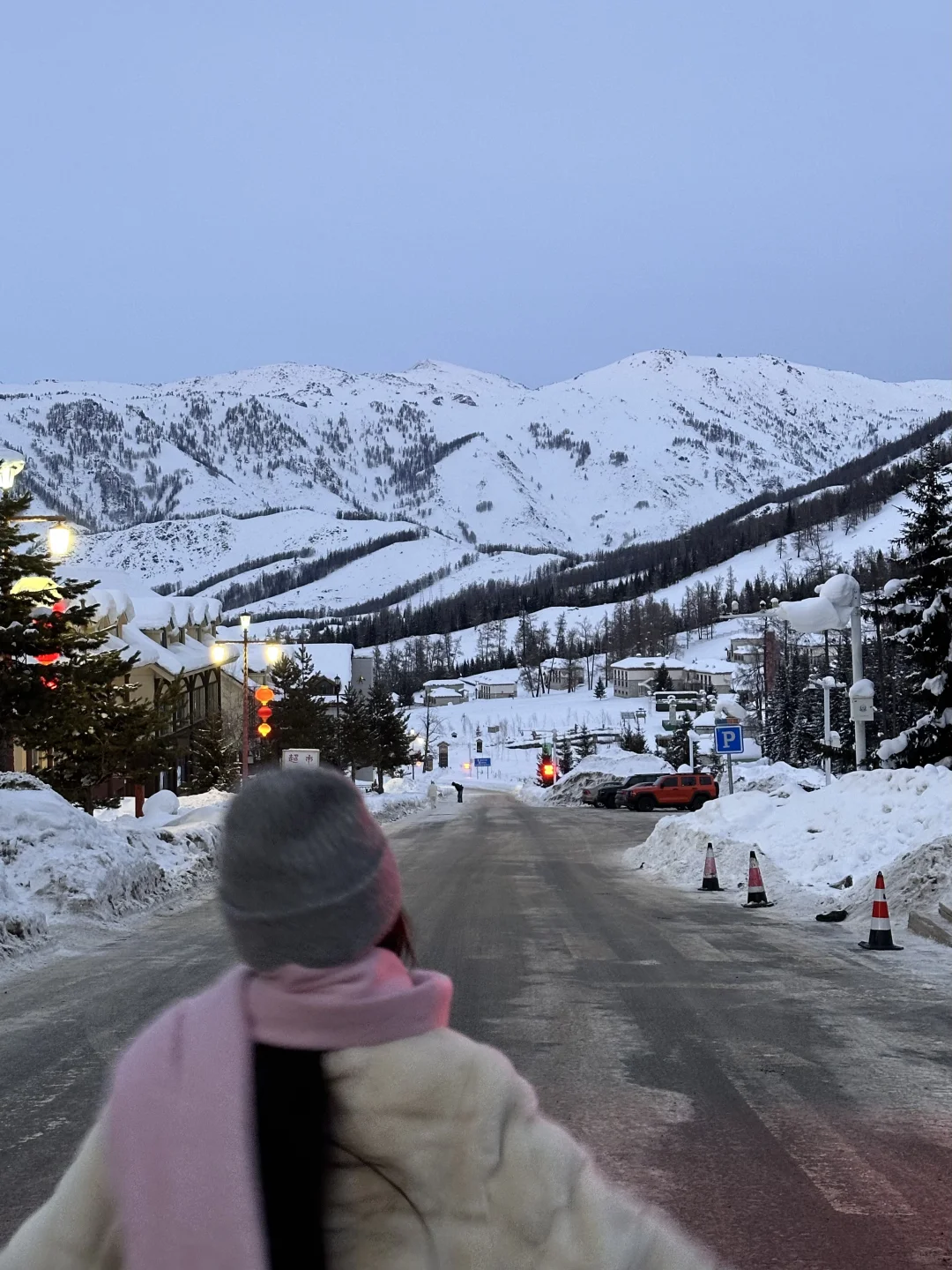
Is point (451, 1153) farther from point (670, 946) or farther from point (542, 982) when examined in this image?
point (670, 946)

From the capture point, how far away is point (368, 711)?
3319 inches

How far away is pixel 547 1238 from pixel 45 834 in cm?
1628

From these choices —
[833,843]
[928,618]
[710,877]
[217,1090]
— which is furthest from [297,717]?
[217,1090]

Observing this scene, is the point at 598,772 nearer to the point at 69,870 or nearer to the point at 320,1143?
the point at 69,870

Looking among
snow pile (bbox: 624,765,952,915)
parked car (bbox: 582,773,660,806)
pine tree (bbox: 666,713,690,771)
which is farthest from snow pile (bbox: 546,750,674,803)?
snow pile (bbox: 624,765,952,915)

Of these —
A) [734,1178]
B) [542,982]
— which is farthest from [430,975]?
[542,982]

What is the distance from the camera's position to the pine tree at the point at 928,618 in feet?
115

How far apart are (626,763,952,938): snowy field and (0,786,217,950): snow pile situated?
28.0 feet

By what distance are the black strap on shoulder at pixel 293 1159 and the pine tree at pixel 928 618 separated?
111 feet

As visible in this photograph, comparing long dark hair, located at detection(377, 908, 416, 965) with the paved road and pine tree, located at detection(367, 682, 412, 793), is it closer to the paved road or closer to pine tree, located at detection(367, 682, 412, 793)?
the paved road

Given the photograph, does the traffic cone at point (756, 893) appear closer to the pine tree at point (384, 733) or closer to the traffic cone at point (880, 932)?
the traffic cone at point (880, 932)

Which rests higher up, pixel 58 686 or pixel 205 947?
pixel 58 686

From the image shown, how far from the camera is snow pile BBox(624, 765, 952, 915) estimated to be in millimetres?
18656

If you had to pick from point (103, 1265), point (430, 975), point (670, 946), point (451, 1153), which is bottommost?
point (670, 946)
